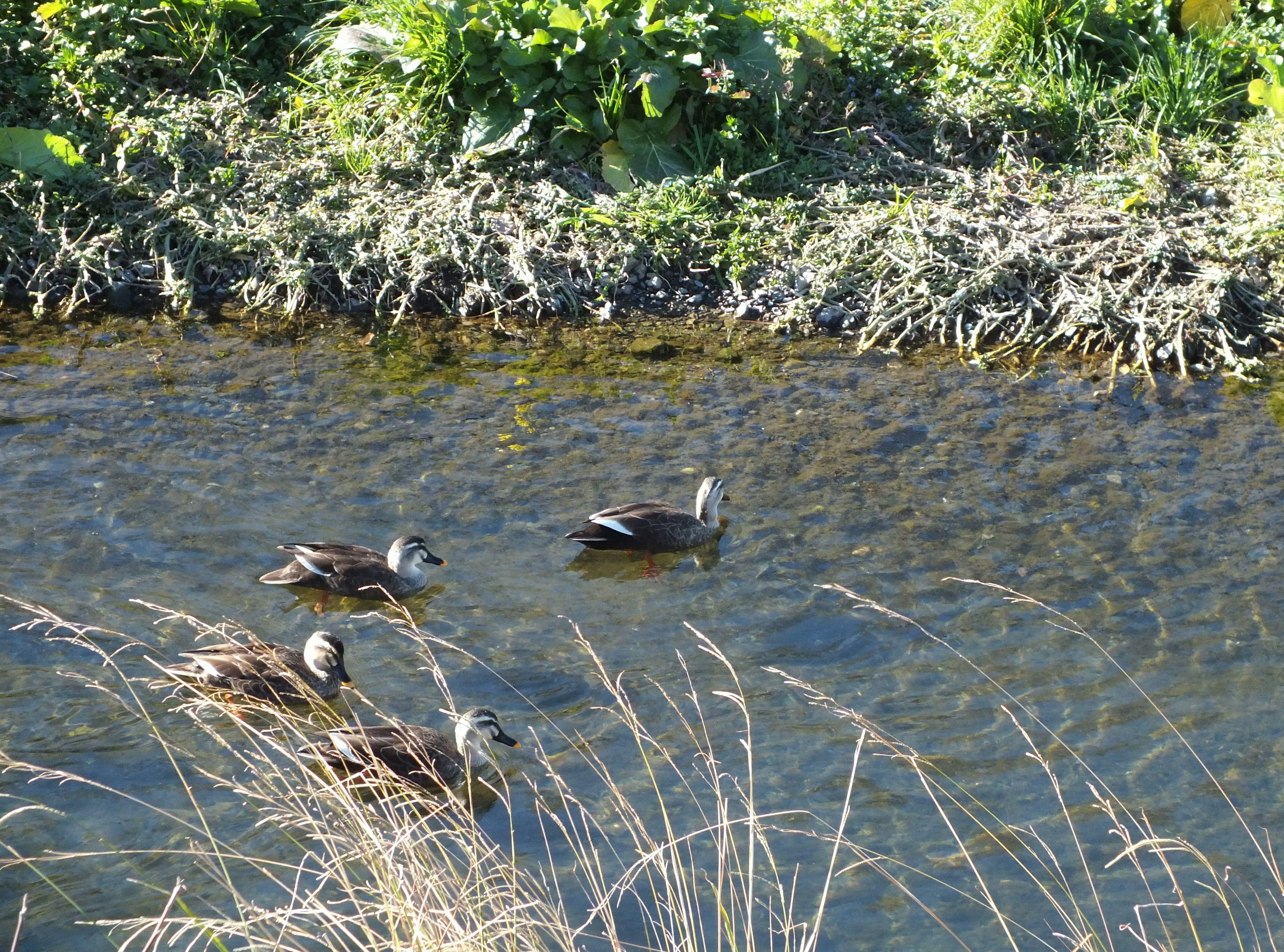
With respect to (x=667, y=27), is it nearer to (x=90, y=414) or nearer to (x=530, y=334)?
(x=530, y=334)

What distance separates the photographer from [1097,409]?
26.7 feet

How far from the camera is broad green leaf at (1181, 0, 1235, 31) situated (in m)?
11.2

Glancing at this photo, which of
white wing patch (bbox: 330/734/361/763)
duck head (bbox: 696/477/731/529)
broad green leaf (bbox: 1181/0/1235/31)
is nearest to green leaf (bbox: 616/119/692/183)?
duck head (bbox: 696/477/731/529)

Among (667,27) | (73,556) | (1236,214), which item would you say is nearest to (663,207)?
(667,27)

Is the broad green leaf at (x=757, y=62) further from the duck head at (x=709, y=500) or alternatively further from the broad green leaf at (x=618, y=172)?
the duck head at (x=709, y=500)

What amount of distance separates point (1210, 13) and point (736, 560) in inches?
303

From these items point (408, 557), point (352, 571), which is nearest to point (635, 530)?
point (408, 557)

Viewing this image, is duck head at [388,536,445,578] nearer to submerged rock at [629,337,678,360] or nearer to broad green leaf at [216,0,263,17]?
submerged rock at [629,337,678,360]

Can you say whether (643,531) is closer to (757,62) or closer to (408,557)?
(408,557)

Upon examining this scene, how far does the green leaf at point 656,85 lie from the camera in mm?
9961

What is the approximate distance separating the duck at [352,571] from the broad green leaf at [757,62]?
5561 millimetres

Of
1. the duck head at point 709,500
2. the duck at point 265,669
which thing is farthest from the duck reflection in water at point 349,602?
the duck head at point 709,500

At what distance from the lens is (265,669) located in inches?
214

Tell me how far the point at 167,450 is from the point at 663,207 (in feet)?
14.0
